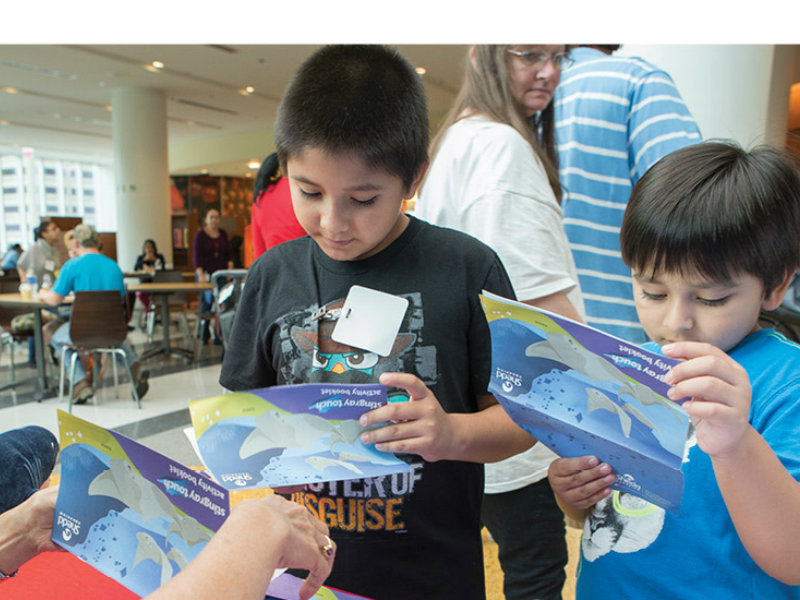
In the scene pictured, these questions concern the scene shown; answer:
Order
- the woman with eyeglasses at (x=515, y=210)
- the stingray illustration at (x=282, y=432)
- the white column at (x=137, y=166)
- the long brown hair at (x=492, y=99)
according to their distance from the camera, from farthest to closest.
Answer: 1. the white column at (x=137, y=166)
2. the long brown hair at (x=492, y=99)
3. the woman with eyeglasses at (x=515, y=210)
4. the stingray illustration at (x=282, y=432)

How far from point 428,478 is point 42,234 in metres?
7.99

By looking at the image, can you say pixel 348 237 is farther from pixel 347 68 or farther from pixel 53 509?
pixel 53 509

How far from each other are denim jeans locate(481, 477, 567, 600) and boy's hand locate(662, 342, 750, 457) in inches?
25.3

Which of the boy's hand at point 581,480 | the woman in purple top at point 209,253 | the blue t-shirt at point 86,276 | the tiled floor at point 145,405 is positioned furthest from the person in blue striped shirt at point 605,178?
the woman in purple top at point 209,253

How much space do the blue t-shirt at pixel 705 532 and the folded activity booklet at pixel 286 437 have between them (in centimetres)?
31

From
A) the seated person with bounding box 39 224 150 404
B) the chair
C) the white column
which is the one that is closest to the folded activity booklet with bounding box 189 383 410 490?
the chair

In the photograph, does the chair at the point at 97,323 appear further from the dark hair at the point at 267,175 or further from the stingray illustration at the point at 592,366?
the stingray illustration at the point at 592,366

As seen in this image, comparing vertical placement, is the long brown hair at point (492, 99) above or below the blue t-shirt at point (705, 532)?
above

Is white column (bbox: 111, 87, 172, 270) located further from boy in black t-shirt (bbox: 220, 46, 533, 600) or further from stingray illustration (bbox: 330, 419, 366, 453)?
stingray illustration (bbox: 330, 419, 366, 453)

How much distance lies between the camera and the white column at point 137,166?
32.3ft

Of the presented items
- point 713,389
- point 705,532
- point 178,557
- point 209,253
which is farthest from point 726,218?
point 209,253

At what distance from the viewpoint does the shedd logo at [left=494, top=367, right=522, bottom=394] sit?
2.17 feet

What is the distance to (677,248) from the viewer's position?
70cm
